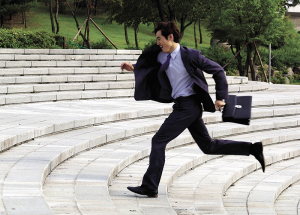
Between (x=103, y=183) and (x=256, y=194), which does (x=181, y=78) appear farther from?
(x=256, y=194)

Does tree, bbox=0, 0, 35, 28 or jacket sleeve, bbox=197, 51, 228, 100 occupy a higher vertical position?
tree, bbox=0, 0, 35, 28

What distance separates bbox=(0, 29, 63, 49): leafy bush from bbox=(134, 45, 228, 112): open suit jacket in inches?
464

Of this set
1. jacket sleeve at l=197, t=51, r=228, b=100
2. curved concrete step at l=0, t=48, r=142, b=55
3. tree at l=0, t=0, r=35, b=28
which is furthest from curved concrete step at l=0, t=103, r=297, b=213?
tree at l=0, t=0, r=35, b=28

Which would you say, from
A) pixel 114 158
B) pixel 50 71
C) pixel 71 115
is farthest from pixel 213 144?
pixel 50 71

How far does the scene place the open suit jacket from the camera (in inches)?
161

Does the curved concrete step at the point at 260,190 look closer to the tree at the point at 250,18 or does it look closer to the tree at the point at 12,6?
the tree at the point at 250,18

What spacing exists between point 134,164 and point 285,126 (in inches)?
196

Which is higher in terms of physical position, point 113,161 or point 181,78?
point 181,78

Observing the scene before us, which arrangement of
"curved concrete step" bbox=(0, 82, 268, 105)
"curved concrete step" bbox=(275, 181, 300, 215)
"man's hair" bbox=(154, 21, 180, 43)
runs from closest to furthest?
"man's hair" bbox=(154, 21, 180, 43) < "curved concrete step" bbox=(275, 181, 300, 215) < "curved concrete step" bbox=(0, 82, 268, 105)

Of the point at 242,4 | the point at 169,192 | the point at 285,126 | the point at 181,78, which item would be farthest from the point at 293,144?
the point at 242,4

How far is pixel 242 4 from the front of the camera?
31.8 meters

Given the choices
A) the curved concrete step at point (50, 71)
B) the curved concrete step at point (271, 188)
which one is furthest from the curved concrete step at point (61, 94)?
the curved concrete step at point (271, 188)

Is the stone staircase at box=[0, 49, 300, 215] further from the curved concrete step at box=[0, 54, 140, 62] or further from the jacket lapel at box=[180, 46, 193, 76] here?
the jacket lapel at box=[180, 46, 193, 76]

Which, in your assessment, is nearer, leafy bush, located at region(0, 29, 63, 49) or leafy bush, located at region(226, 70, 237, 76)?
leafy bush, located at region(0, 29, 63, 49)
